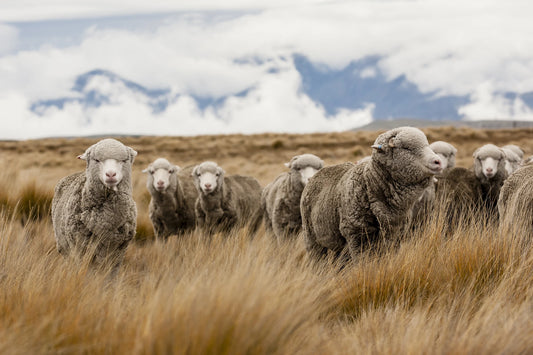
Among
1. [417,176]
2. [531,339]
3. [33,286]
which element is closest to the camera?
[531,339]

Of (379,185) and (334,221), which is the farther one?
(334,221)

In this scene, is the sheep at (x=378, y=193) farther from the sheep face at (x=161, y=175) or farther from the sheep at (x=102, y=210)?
the sheep face at (x=161, y=175)

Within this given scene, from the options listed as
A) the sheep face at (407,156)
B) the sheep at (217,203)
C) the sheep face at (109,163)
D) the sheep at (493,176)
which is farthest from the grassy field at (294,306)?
the sheep at (217,203)

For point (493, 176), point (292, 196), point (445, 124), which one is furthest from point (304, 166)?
point (445, 124)

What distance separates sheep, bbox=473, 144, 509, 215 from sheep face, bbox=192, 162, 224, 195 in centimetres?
375

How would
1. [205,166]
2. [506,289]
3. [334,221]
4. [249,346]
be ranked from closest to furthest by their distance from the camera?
1. [249,346]
2. [506,289]
3. [334,221]
4. [205,166]

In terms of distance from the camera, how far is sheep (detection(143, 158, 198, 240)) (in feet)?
26.6

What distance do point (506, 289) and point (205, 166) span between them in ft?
18.2

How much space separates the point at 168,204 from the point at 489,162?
4.67 meters

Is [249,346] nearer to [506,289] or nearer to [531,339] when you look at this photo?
[531,339]

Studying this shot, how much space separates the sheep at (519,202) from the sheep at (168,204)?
4.53m

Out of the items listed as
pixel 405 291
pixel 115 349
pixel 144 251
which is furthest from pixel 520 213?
pixel 144 251

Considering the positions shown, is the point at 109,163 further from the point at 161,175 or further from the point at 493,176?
the point at 493,176

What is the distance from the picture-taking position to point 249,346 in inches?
91.6
